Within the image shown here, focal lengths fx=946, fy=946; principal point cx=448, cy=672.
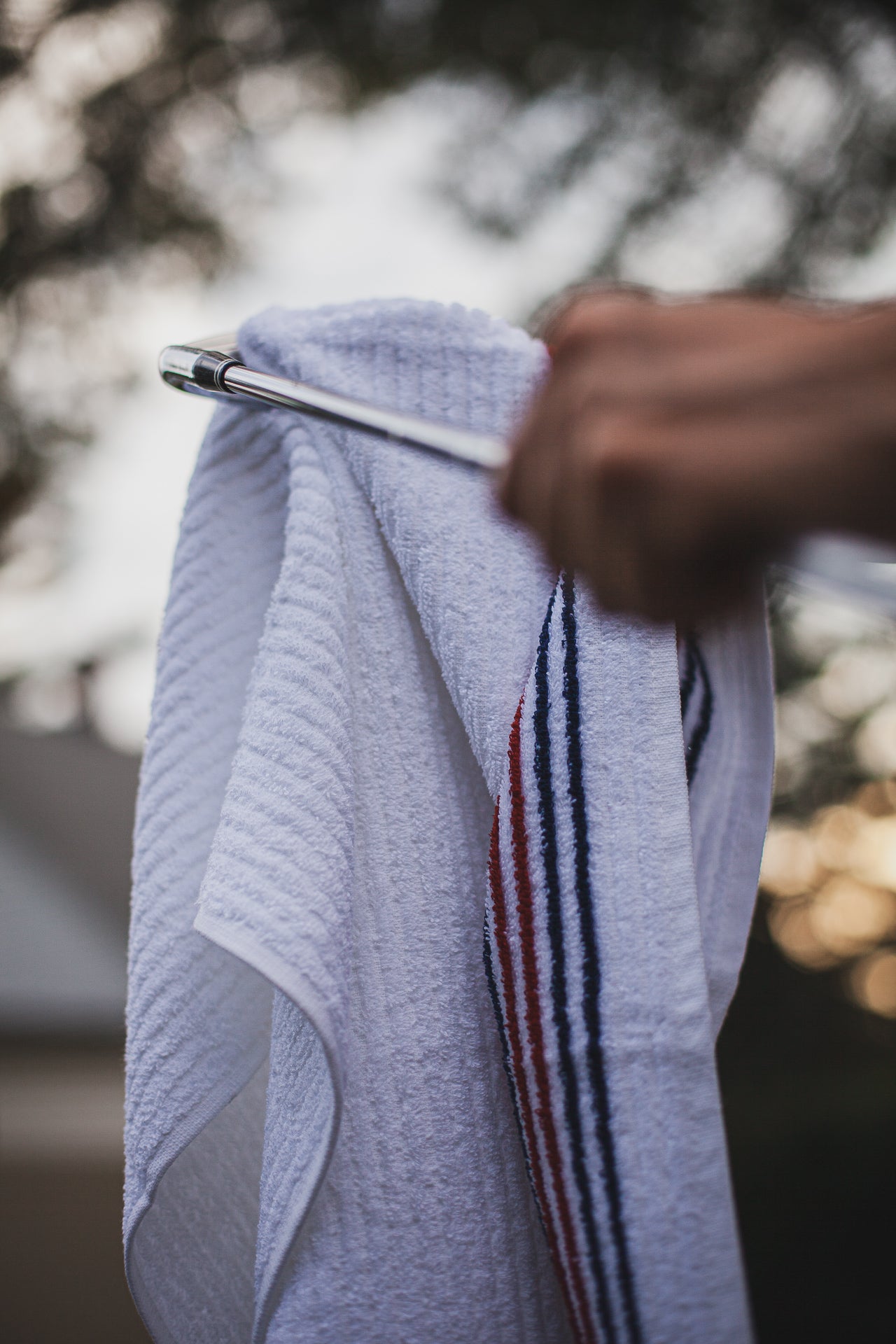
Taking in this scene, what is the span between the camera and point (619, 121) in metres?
1.45

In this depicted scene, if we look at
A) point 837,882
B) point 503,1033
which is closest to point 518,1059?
point 503,1033

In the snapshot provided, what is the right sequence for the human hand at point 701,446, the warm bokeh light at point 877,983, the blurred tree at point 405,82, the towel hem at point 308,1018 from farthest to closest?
the warm bokeh light at point 877,983 → the blurred tree at point 405,82 → the towel hem at point 308,1018 → the human hand at point 701,446

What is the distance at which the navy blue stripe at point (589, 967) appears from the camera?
0.26 meters

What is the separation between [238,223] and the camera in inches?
55.9

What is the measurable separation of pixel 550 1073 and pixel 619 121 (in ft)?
5.02

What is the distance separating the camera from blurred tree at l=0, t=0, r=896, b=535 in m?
1.32

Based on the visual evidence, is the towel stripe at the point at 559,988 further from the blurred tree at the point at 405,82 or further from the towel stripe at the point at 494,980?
the blurred tree at the point at 405,82

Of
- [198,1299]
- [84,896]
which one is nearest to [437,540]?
[198,1299]

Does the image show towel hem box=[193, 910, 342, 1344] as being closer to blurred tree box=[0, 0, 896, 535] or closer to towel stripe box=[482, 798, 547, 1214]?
towel stripe box=[482, 798, 547, 1214]

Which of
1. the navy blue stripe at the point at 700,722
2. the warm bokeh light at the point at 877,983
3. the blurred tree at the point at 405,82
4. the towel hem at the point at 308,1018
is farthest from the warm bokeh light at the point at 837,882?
the towel hem at the point at 308,1018

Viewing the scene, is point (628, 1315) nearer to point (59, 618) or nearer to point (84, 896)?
point (59, 618)

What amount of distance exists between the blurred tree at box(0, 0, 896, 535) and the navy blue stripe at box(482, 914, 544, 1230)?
1.39 metres

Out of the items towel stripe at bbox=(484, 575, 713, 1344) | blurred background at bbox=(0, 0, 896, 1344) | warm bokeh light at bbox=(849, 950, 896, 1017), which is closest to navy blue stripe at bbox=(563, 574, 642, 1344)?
towel stripe at bbox=(484, 575, 713, 1344)

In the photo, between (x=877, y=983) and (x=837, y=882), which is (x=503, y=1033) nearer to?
(x=837, y=882)
